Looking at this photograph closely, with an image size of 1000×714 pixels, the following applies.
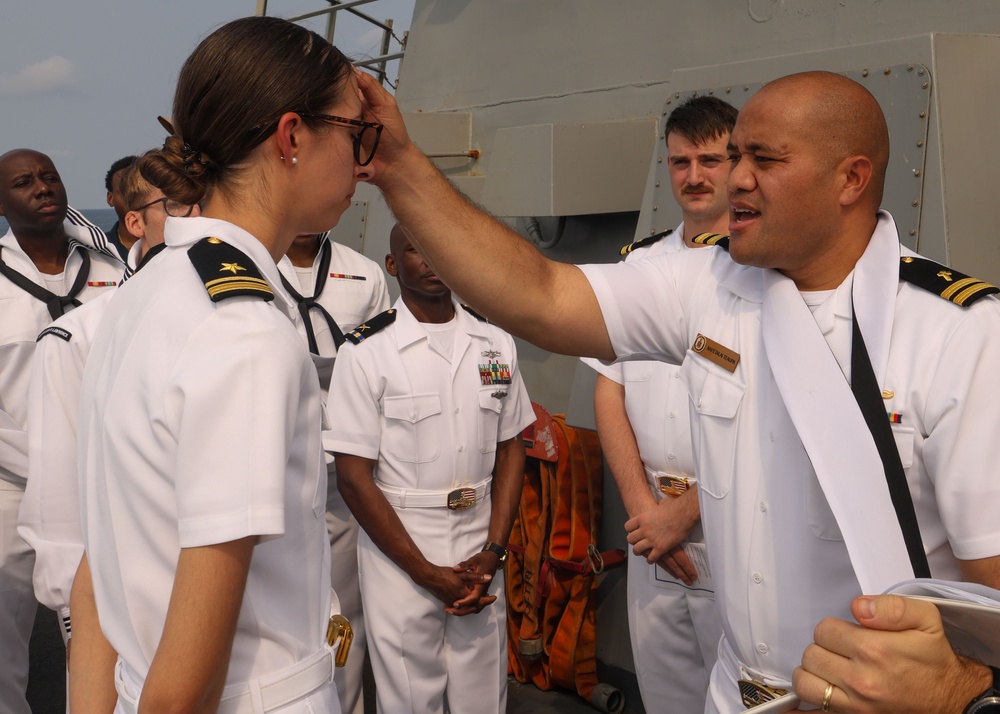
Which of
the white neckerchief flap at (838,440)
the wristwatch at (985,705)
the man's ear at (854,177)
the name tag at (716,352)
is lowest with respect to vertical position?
the wristwatch at (985,705)

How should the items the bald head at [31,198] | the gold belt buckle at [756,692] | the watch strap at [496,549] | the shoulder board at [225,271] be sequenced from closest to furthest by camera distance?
the shoulder board at [225,271] → the gold belt buckle at [756,692] → the watch strap at [496,549] → the bald head at [31,198]

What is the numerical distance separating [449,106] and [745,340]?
159 inches

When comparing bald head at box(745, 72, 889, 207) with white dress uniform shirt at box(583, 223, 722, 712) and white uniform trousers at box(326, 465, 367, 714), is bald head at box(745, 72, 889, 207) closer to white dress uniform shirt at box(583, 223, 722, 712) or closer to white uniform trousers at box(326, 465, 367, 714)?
white dress uniform shirt at box(583, 223, 722, 712)

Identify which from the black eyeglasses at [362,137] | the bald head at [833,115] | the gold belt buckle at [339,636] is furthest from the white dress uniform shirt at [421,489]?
the bald head at [833,115]

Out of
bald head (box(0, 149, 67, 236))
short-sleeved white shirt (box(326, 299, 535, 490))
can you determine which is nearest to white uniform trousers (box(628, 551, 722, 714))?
short-sleeved white shirt (box(326, 299, 535, 490))

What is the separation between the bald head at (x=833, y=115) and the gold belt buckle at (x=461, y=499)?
72.6 inches

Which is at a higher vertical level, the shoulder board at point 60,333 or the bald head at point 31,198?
the bald head at point 31,198

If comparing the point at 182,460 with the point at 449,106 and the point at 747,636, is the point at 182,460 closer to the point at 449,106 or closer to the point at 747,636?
the point at 747,636

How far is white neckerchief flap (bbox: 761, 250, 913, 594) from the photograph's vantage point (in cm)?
151

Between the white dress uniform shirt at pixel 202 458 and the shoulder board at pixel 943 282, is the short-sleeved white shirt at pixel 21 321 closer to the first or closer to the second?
the white dress uniform shirt at pixel 202 458

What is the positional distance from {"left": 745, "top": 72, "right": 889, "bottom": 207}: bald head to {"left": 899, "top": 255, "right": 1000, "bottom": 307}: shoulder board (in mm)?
182

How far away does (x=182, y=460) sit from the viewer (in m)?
1.31

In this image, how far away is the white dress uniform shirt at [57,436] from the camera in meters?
2.44

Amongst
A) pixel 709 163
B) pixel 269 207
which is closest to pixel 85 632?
pixel 269 207
